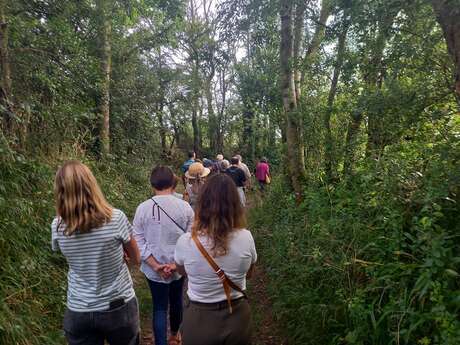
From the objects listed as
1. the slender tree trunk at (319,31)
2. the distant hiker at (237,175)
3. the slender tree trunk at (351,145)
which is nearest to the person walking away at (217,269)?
the slender tree trunk at (351,145)

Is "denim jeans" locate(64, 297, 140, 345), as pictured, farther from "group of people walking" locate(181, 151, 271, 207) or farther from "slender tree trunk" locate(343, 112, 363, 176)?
"slender tree trunk" locate(343, 112, 363, 176)

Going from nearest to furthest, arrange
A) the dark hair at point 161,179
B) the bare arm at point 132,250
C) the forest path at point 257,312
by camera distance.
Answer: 1. the bare arm at point 132,250
2. the dark hair at point 161,179
3. the forest path at point 257,312

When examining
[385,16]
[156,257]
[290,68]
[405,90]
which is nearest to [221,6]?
[290,68]

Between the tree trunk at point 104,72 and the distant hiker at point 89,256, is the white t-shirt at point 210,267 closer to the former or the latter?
the distant hiker at point 89,256

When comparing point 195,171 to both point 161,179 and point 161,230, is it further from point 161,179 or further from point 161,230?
point 161,230

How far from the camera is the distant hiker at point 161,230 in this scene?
10.8 ft

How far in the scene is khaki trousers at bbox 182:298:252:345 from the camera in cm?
222

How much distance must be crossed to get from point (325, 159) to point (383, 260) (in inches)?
128

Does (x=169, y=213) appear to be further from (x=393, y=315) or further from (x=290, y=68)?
(x=290, y=68)

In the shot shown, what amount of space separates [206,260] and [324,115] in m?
4.99

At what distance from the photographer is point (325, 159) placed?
6336 mm

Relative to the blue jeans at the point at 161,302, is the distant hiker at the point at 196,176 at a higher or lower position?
higher

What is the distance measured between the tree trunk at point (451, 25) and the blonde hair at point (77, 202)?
3.35 metres

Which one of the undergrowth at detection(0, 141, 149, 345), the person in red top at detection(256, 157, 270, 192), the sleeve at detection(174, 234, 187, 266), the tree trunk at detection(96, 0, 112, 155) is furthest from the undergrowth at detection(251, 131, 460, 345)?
the tree trunk at detection(96, 0, 112, 155)
